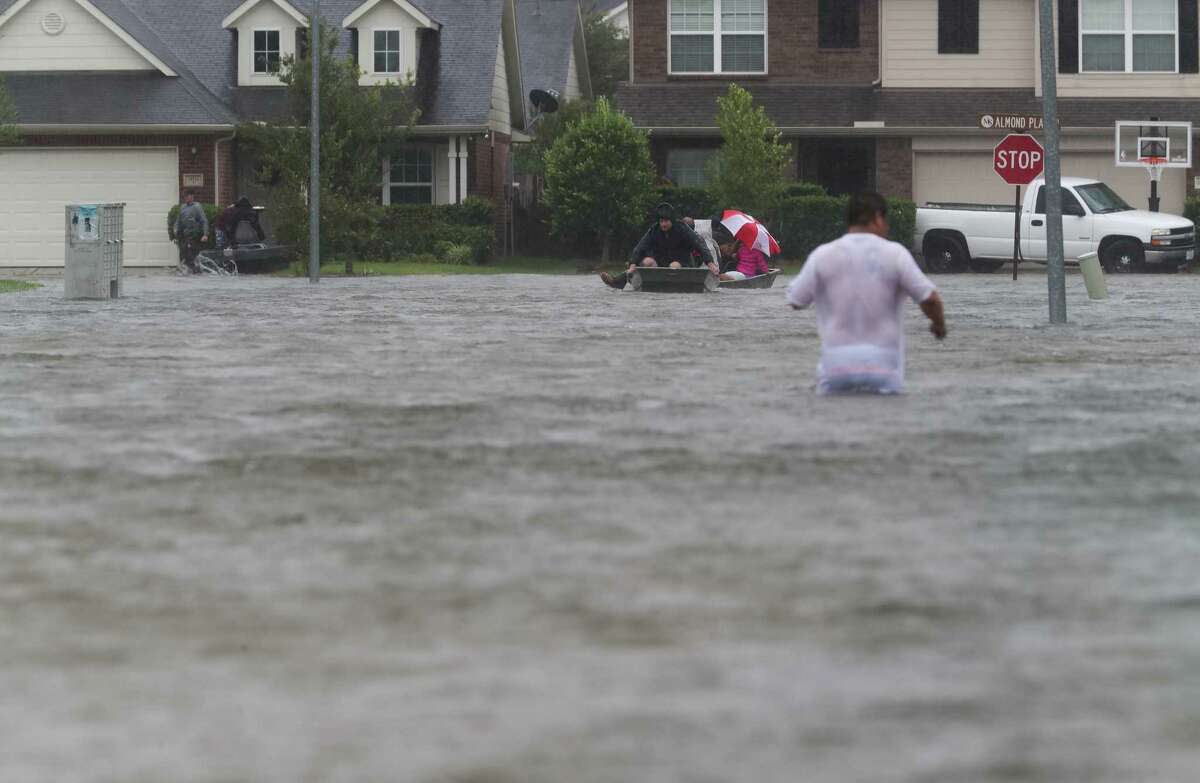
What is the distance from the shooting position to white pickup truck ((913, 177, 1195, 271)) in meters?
39.9

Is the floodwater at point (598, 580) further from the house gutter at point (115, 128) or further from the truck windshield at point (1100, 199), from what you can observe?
the house gutter at point (115, 128)

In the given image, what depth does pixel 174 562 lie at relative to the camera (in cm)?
776

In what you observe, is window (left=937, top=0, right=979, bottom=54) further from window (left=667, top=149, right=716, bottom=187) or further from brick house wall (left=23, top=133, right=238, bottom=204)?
brick house wall (left=23, top=133, right=238, bottom=204)

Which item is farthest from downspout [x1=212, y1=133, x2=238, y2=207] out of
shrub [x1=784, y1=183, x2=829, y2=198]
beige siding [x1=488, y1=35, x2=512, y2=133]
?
shrub [x1=784, y1=183, x2=829, y2=198]

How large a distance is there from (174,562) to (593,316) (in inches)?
682

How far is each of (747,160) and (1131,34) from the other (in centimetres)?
934

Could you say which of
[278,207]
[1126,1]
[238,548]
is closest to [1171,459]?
[238,548]

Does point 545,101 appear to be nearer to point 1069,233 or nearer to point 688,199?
point 688,199

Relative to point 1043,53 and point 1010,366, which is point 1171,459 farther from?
point 1043,53

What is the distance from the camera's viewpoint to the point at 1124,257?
4028 centimetres

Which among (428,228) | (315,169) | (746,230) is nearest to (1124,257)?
(746,230)

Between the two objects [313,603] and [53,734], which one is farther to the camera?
[313,603]

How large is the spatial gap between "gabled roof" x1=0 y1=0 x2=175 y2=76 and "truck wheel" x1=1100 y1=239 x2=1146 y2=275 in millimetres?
20175

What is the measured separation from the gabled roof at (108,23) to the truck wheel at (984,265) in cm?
1765
